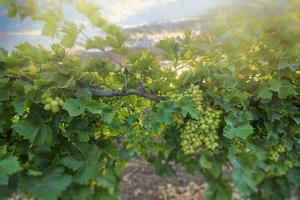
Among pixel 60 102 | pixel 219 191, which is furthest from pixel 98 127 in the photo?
pixel 219 191

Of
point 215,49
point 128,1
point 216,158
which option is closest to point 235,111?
point 216,158

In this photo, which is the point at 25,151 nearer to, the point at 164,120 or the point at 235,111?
the point at 164,120

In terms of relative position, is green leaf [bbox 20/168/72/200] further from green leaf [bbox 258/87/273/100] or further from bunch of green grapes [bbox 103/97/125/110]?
green leaf [bbox 258/87/273/100]

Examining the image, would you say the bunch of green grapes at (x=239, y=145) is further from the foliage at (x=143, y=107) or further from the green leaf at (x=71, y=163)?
the green leaf at (x=71, y=163)

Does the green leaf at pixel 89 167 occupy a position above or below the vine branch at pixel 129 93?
below

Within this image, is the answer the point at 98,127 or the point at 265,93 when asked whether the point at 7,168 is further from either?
the point at 265,93

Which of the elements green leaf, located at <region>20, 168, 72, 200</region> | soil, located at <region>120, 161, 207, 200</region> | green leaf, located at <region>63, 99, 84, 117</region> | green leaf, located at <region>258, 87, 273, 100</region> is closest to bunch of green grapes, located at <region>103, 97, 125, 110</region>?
green leaf, located at <region>63, 99, 84, 117</region>

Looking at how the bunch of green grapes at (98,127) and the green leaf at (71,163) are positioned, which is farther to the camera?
the bunch of green grapes at (98,127)

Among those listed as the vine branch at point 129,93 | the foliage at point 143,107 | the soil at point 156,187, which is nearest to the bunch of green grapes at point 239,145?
the foliage at point 143,107

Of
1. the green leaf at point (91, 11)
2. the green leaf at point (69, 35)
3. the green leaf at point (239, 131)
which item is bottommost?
the green leaf at point (239, 131)
